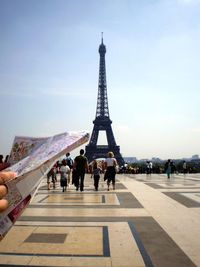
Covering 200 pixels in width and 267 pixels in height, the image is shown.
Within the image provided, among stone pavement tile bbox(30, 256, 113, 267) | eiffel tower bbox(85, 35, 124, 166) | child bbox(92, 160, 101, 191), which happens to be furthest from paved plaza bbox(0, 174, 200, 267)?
eiffel tower bbox(85, 35, 124, 166)

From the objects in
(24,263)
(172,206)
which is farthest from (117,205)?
(24,263)

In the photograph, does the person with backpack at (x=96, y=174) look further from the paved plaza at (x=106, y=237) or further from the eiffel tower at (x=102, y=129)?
the eiffel tower at (x=102, y=129)

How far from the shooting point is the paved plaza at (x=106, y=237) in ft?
15.6

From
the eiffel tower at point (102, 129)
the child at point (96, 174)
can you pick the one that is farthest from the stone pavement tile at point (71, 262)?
the eiffel tower at point (102, 129)

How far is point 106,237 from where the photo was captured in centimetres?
598

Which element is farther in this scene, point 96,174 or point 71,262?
point 96,174

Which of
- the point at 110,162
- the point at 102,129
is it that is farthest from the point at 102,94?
the point at 110,162

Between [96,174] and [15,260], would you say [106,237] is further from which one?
[96,174]

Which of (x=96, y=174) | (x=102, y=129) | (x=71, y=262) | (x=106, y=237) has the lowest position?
(x=71, y=262)

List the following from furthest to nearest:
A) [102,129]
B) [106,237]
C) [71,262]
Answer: [102,129]
[106,237]
[71,262]

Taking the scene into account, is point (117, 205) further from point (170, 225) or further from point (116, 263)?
point (116, 263)

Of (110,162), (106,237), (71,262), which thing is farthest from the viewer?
(110,162)

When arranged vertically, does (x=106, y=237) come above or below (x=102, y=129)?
below

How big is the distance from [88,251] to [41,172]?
309cm
